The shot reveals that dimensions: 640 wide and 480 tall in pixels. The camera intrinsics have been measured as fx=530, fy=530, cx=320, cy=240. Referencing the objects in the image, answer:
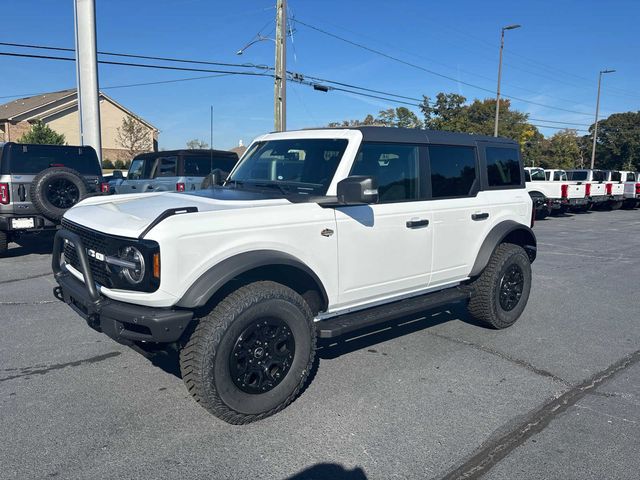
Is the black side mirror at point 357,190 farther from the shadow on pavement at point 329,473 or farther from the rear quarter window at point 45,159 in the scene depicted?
the rear quarter window at point 45,159

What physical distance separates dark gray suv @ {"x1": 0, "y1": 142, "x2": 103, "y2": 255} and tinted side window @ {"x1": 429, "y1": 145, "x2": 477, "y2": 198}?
6117mm

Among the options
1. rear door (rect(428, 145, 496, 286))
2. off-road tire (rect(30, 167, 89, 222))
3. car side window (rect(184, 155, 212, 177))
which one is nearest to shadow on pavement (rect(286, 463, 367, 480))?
rear door (rect(428, 145, 496, 286))

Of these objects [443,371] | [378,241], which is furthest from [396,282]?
[443,371]

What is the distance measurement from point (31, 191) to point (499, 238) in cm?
723

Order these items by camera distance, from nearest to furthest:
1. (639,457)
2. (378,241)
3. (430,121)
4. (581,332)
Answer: (639,457), (378,241), (581,332), (430,121)

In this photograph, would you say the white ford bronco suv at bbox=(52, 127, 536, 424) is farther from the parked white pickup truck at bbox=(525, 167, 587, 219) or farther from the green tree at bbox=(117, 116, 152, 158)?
the green tree at bbox=(117, 116, 152, 158)

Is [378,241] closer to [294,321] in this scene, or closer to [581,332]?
[294,321]

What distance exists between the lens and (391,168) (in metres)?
4.49

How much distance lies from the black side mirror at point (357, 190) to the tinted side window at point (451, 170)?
1.25 metres

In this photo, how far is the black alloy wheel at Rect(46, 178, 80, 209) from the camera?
28.6 feet

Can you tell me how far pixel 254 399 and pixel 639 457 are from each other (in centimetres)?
235

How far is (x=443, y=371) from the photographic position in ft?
14.4

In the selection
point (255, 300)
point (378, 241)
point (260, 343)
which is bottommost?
point (260, 343)

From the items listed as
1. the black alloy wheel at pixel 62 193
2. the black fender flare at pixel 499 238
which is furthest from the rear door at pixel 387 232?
the black alloy wheel at pixel 62 193
